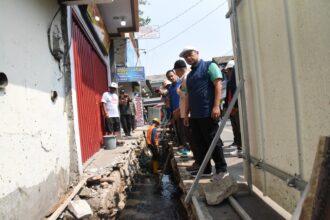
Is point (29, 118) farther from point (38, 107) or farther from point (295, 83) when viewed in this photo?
point (295, 83)

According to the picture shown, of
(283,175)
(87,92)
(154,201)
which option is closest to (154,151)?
(154,201)

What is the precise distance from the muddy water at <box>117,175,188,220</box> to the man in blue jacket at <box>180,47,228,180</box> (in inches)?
81.6

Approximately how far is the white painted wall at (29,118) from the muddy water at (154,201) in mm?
1963

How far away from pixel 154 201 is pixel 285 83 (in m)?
5.44

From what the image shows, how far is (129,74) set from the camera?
15758mm

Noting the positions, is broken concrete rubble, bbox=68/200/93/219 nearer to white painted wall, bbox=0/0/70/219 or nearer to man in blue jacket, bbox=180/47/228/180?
white painted wall, bbox=0/0/70/219

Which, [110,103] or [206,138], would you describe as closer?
[206,138]

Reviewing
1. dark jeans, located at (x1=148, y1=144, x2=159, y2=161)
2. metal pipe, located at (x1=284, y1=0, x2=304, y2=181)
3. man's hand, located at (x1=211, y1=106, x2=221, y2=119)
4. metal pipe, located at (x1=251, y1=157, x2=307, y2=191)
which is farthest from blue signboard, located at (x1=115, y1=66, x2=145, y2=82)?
metal pipe, located at (x1=284, y1=0, x2=304, y2=181)

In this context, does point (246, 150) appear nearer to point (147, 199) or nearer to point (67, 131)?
point (67, 131)

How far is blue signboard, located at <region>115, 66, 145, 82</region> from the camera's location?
49.0ft

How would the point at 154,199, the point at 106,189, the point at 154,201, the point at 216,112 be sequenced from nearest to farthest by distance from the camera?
the point at 216,112, the point at 106,189, the point at 154,201, the point at 154,199

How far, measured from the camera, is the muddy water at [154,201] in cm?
623

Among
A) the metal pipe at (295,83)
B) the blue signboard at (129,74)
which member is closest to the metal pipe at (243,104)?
the metal pipe at (295,83)

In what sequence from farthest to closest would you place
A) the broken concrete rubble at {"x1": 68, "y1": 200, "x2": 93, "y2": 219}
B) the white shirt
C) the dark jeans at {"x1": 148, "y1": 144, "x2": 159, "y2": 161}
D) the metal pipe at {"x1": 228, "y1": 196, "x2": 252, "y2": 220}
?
the dark jeans at {"x1": 148, "y1": 144, "x2": 159, "y2": 161}, the white shirt, the broken concrete rubble at {"x1": 68, "y1": 200, "x2": 93, "y2": 219}, the metal pipe at {"x1": 228, "y1": 196, "x2": 252, "y2": 220}
